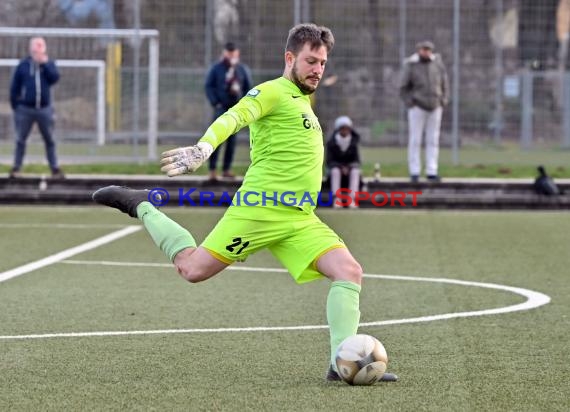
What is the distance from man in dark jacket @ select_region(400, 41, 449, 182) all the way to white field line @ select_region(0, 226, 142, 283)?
Result: 5377 mm

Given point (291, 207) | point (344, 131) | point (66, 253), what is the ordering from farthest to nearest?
point (344, 131), point (66, 253), point (291, 207)

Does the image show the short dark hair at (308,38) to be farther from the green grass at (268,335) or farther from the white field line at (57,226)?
the white field line at (57,226)

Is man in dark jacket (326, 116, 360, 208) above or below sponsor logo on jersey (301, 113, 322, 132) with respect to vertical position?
below

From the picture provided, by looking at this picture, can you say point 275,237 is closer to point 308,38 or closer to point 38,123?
point 308,38

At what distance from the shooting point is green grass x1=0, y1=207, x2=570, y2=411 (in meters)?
6.86

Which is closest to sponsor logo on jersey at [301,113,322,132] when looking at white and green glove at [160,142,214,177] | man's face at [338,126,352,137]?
white and green glove at [160,142,214,177]

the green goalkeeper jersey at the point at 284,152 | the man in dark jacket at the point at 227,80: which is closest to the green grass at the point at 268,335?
the green goalkeeper jersey at the point at 284,152

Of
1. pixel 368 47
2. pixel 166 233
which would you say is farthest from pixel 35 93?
pixel 166 233

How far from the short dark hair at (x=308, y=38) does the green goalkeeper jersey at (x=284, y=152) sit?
0.20 meters

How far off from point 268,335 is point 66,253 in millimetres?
5683

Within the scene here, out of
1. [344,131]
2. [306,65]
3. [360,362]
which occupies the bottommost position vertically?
[360,362]

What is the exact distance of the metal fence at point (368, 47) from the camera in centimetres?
2386

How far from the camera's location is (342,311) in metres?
7.36

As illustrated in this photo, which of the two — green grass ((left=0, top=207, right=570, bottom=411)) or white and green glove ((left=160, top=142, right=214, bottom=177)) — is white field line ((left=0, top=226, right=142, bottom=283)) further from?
white and green glove ((left=160, top=142, right=214, bottom=177))
